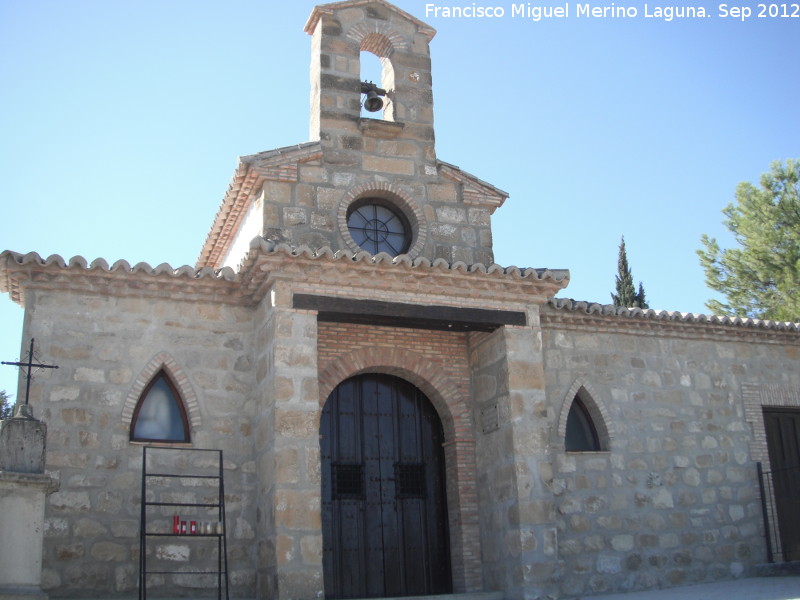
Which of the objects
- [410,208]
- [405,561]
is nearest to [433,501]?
[405,561]

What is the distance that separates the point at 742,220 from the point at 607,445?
11603mm

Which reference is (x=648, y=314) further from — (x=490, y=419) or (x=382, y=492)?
(x=382, y=492)

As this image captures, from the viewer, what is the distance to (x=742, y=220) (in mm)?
21172

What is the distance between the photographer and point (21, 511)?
22.7 feet

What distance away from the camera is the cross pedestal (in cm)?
676

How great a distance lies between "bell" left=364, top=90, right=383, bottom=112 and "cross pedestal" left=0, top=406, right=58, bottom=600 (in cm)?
667

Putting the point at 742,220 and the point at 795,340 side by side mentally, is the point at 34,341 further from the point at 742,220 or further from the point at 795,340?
the point at 742,220

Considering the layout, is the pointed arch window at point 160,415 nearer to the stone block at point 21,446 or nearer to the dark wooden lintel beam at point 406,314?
the dark wooden lintel beam at point 406,314

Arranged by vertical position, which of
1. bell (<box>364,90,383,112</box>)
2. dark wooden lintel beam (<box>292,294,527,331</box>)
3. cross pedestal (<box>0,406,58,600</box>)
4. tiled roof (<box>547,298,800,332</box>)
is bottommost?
cross pedestal (<box>0,406,58,600</box>)

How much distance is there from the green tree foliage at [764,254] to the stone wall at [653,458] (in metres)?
8.24

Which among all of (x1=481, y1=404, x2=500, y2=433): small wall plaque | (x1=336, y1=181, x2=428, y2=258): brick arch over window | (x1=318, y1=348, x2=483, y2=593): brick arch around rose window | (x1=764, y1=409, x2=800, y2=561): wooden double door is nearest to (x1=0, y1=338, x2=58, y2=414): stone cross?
(x1=318, y1=348, x2=483, y2=593): brick arch around rose window

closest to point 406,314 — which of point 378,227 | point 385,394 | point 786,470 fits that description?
point 385,394

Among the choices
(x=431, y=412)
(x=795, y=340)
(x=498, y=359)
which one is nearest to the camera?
(x=498, y=359)

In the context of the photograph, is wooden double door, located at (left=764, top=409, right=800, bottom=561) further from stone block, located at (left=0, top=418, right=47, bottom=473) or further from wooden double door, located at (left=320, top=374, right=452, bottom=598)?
stone block, located at (left=0, top=418, right=47, bottom=473)
